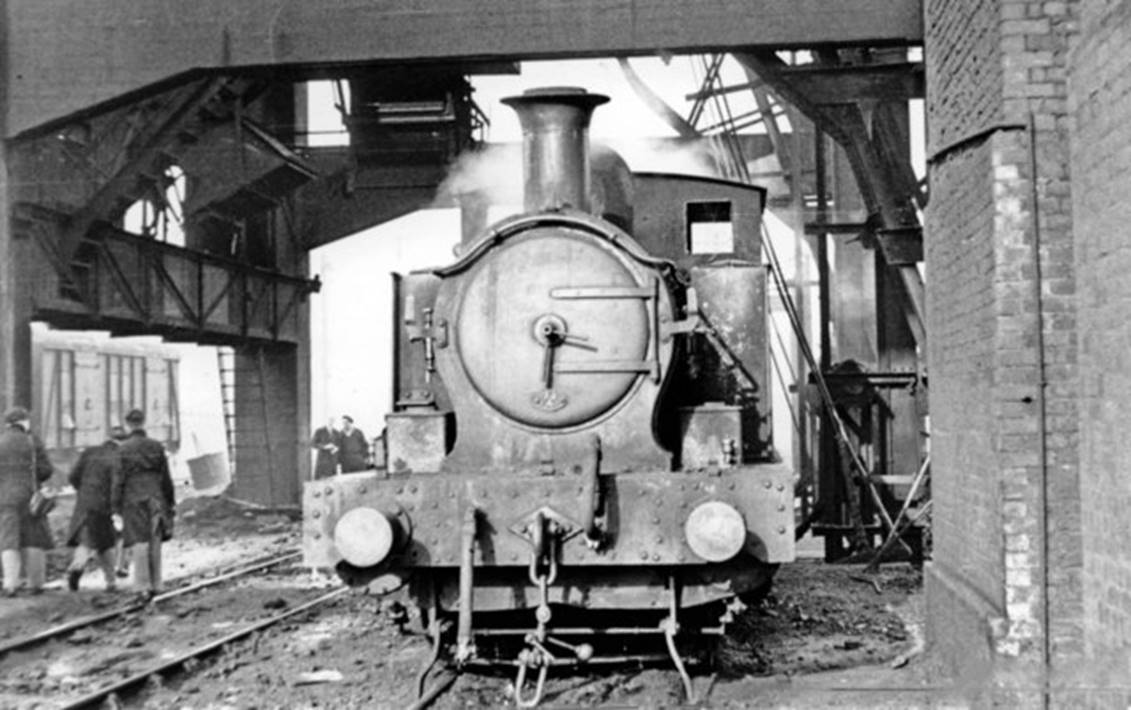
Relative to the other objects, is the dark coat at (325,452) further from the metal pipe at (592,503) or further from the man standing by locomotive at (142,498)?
the metal pipe at (592,503)

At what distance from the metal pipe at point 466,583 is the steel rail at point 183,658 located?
2.08 metres

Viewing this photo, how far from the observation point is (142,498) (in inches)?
392

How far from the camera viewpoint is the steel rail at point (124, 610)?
8.11 meters

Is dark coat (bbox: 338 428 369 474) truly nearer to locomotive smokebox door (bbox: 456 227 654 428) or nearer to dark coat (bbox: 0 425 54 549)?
dark coat (bbox: 0 425 54 549)

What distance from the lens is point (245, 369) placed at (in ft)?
57.7

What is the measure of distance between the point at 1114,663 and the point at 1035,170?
2.08 metres

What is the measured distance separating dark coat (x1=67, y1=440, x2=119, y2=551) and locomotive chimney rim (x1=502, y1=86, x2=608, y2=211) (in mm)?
5309

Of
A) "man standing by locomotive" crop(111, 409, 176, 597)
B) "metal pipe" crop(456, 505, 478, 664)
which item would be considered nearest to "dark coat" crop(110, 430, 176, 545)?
"man standing by locomotive" crop(111, 409, 176, 597)

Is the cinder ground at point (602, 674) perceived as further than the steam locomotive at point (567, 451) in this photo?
Yes

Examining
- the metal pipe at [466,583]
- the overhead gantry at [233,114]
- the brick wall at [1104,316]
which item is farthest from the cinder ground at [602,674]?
the overhead gantry at [233,114]

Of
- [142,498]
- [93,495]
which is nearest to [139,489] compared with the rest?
[142,498]

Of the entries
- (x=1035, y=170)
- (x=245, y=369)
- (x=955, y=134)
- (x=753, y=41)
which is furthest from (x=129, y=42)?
(x=245, y=369)

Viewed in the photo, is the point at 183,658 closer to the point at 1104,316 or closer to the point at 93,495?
the point at 93,495

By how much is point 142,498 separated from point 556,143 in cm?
524
